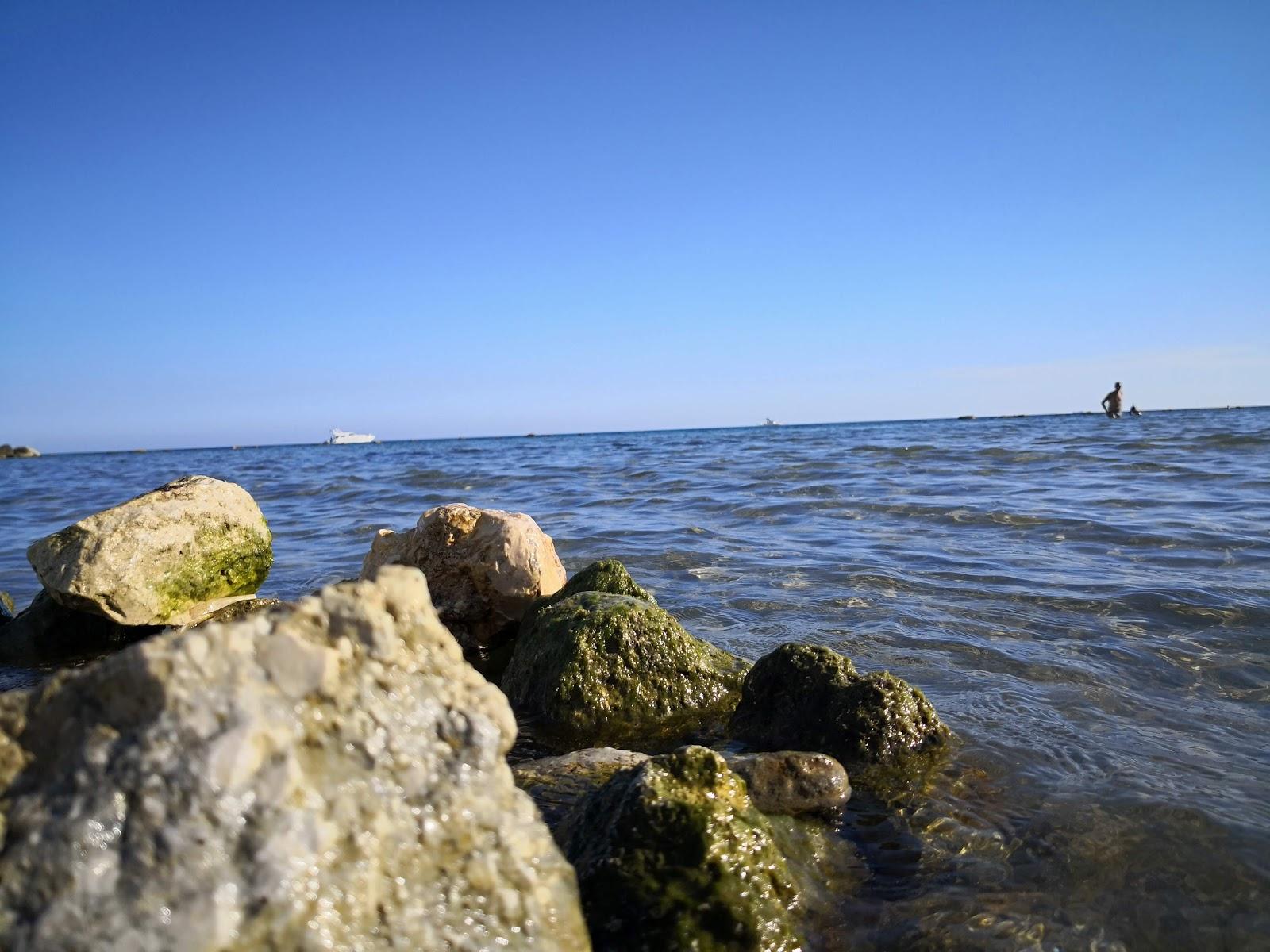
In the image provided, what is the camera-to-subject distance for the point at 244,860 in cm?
138

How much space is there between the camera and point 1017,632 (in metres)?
4.98

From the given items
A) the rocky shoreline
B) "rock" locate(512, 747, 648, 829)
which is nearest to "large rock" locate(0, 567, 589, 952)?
the rocky shoreline

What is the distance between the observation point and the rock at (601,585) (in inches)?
182

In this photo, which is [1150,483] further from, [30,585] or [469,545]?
[30,585]

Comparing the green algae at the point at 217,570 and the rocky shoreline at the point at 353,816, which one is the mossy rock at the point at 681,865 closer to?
the rocky shoreline at the point at 353,816

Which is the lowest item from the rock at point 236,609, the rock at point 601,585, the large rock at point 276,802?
the rock at point 236,609

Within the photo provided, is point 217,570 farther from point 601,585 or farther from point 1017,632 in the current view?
point 1017,632

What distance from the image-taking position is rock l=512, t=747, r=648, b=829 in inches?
110

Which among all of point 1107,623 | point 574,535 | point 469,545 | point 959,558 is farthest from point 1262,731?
point 574,535

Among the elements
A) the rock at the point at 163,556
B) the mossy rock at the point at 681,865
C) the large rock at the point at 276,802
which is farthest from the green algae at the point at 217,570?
the large rock at the point at 276,802

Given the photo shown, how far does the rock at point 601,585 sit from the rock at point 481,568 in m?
0.18

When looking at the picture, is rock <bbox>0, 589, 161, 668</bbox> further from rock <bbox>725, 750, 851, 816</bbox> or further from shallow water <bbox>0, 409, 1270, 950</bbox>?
rock <bbox>725, 750, 851, 816</bbox>

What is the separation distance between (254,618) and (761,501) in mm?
10012

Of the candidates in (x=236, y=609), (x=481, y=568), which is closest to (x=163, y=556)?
(x=236, y=609)
